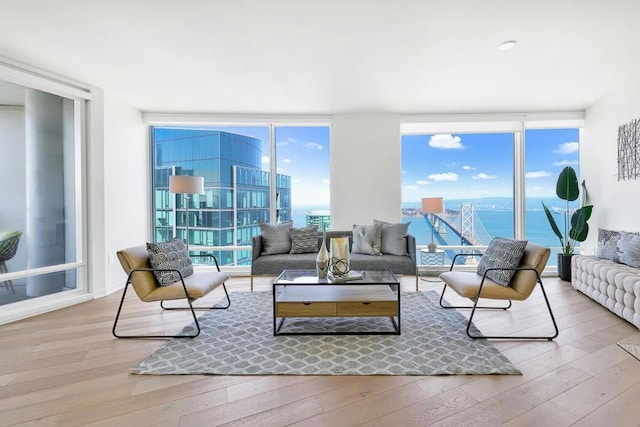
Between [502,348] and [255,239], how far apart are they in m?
3.06

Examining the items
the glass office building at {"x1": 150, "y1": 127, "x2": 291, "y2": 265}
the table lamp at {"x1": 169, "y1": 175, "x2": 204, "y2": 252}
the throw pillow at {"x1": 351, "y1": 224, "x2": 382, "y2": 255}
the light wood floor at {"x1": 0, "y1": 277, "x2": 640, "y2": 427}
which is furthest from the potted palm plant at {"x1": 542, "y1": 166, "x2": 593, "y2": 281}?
the table lamp at {"x1": 169, "y1": 175, "x2": 204, "y2": 252}

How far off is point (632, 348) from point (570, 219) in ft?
9.14

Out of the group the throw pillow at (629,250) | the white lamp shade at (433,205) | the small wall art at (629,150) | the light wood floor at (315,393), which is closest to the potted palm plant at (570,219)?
the small wall art at (629,150)

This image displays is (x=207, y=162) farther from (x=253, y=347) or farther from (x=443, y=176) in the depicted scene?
(x=443, y=176)

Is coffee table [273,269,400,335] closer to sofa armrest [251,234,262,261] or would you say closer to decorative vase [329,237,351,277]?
decorative vase [329,237,351,277]

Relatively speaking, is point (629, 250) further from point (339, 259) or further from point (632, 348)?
point (339, 259)

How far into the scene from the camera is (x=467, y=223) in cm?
558

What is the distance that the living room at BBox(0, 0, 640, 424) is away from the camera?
2588mm

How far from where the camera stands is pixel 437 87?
404cm

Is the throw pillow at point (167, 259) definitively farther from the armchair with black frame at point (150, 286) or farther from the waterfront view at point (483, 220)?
the waterfront view at point (483, 220)

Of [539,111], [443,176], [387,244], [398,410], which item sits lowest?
[398,410]

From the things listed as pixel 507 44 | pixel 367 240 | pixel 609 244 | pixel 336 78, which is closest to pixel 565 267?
pixel 609 244

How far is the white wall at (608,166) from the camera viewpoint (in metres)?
3.95

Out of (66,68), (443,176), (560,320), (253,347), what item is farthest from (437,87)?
(66,68)
